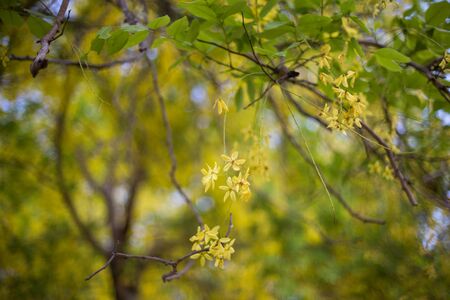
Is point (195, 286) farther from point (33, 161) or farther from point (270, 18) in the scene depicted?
point (270, 18)

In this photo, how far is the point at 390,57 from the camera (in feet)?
3.00

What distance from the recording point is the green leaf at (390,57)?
0.89 m

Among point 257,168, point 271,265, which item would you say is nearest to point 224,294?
point 271,265

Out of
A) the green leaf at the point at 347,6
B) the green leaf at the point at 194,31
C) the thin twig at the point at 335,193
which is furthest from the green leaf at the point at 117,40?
the thin twig at the point at 335,193

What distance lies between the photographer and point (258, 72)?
3.20 ft

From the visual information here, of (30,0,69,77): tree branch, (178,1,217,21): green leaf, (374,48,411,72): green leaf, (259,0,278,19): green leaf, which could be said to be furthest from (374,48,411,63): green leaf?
(30,0,69,77): tree branch

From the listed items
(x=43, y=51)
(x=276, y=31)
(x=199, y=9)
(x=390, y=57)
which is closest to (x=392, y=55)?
(x=390, y=57)

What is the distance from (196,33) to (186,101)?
191 centimetres

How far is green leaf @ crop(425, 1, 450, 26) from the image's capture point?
980 mm

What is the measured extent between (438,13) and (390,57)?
0.21 metres

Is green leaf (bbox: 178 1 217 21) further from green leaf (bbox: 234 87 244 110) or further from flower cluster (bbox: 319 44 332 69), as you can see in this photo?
green leaf (bbox: 234 87 244 110)

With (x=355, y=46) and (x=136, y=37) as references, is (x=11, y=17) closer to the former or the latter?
(x=136, y=37)

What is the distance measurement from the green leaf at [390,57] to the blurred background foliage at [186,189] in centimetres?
37

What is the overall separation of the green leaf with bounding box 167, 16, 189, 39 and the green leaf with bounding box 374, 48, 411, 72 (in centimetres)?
42
